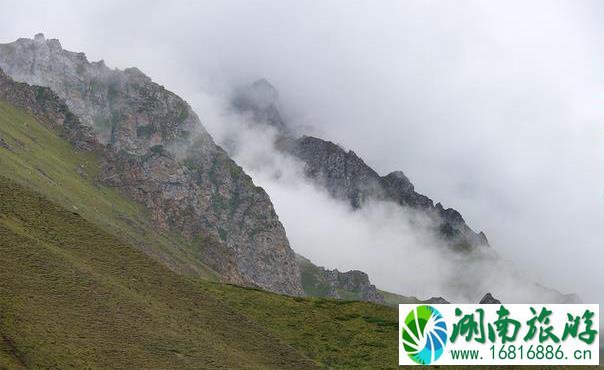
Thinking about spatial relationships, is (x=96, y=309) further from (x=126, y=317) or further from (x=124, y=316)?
(x=126, y=317)

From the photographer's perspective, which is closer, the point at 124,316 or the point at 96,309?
the point at 96,309

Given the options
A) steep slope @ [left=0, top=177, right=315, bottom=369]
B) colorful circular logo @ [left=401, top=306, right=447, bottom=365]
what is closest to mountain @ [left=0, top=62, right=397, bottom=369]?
steep slope @ [left=0, top=177, right=315, bottom=369]

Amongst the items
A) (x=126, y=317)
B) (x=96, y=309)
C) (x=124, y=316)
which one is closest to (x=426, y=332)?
(x=126, y=317)

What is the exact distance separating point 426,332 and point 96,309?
50.7 meters

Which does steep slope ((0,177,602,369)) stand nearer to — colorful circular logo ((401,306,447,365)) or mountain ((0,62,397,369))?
mountain ((0,62,397,369))

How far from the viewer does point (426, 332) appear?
10325 centimetres

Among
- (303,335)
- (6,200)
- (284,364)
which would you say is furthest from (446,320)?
(6,200)

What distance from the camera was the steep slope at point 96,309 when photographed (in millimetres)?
93938

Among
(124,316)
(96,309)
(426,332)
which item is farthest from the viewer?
(124,316)

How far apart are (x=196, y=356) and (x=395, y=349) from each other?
53114 millimetres

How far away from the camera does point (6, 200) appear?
134 meters

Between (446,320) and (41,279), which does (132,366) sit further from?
(446,320)

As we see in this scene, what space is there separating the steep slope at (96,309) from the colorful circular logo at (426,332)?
2501 centimetres

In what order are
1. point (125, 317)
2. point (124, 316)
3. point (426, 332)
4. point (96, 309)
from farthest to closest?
1. point (124, 316)
2. point (125, 317)
3. point (96, 309)
4. point (426, 332)
